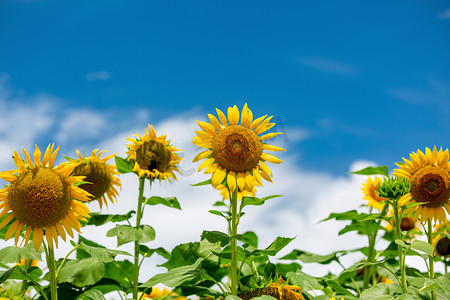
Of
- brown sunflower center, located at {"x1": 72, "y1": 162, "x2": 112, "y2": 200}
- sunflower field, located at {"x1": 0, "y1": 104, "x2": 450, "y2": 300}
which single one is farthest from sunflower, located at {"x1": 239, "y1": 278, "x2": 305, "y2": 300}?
brown sunflower center, located at {"x1": 72, "y1": 162, "x2": 112, "y2": 200}

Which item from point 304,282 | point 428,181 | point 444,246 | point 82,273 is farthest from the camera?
point 444,246

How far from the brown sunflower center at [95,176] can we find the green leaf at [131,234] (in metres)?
0.53

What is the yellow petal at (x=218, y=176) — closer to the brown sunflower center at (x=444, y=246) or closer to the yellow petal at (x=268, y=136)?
the yellow petal at (x=268, y=136)

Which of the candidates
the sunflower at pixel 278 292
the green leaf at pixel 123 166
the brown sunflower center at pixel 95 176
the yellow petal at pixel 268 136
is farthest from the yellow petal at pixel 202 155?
the brown sunflower center at pixel 95 176

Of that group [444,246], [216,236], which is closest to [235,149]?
[216,236]

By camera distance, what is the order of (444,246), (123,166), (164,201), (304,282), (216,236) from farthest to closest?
(444,246) → (123,166) → (164,201) → (304,282) → (216,236)

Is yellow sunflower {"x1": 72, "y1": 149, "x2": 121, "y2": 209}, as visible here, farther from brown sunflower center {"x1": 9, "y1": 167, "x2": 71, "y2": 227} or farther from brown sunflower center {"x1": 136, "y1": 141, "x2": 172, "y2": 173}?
brown sunflower center {"x1": 9, "y1": 167, "x2": 71, "y2": 227}

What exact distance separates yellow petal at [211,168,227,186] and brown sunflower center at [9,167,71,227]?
855mm

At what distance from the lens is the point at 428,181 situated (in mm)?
3670

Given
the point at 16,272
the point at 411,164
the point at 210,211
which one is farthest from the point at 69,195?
the point at 411,164

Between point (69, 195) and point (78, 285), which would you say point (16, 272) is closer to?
point (78, 285)

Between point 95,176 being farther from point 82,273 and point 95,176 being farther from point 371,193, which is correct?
point 371,193

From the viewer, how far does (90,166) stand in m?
3.91

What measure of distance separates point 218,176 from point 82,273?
1149 millimetres
